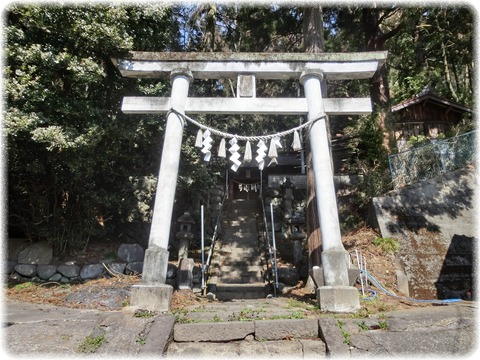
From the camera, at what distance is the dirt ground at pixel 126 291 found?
608 cm

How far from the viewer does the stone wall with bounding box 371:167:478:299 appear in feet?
22.5

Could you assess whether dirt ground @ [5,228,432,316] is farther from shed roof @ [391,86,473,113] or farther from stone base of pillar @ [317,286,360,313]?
shed roof @ [391,86,473,113]

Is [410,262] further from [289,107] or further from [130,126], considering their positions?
[130,126]

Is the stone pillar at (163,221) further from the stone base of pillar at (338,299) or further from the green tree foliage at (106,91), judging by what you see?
the stone base of pillar at (338,299)

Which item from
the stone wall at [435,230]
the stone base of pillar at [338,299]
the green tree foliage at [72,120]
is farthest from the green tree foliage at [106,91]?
the stone base of pillar at [338,299]

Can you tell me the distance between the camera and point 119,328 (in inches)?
146

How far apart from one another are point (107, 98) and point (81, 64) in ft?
5.69

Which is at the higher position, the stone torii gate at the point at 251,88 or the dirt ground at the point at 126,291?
the stone torii gate at the point at 251,88

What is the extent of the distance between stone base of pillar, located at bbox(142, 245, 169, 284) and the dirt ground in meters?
0.94

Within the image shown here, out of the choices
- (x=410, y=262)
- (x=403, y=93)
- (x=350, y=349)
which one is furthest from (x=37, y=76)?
(x=403, y=93)

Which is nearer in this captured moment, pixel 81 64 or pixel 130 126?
pixel 81 64

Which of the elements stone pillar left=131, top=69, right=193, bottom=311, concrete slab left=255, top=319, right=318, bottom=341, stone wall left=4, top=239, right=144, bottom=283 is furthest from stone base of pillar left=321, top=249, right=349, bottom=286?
stone wall left=4, top=239, right=144, bottom=283

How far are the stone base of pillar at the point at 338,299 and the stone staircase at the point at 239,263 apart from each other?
3821 mm

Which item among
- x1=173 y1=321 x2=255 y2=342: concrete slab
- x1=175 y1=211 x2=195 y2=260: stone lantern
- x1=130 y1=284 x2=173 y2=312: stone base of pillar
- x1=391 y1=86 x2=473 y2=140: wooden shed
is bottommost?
x1=173 y1=321 x2=255 y2=342: concrete slab
